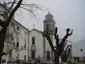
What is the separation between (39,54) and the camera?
199ft

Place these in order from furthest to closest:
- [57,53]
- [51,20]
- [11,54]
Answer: [51,20] → [11,54] → [57,53]

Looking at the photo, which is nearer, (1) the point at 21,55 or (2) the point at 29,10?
(2) the point at 29,10

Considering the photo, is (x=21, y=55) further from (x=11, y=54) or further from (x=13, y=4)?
(x=13, y=4)

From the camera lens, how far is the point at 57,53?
23.1 m

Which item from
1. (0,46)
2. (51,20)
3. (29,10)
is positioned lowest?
(0,46)

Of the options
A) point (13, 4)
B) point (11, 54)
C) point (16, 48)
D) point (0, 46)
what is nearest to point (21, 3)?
point (13, 4)

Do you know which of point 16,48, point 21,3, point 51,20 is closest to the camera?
point 21,3

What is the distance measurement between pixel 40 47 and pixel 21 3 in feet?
163

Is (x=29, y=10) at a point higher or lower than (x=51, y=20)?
lower

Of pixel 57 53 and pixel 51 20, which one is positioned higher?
pixel 51 20

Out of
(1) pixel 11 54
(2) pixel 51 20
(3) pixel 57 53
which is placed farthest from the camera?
(2) pixel 51 20

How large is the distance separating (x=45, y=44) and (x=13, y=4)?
48.8 meters

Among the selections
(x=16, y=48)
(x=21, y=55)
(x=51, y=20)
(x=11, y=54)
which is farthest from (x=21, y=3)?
(x=51, y=20)

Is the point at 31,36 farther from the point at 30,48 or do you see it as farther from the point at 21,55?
the point at 21,55
